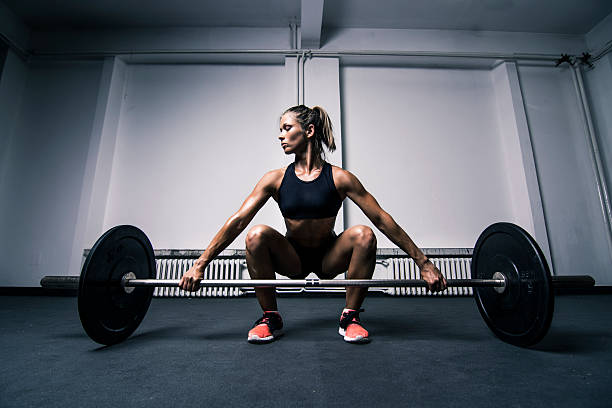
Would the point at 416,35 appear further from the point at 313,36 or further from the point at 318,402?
the point at 318,402

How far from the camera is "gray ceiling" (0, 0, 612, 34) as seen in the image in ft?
10.8

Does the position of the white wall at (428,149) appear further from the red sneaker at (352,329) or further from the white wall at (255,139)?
the red sneaker at (352,329)

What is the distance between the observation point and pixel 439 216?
128 inches

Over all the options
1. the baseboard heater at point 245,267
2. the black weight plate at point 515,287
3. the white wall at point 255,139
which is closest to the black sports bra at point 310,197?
the black weight plate at point 515,287

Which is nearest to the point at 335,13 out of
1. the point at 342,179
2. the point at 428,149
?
the point at 428,149

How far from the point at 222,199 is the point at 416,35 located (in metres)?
3.00

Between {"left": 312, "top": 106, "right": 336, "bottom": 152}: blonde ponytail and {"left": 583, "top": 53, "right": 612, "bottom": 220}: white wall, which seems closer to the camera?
{"left": 312, "top": 106, "right": 336, "bottom": 152}: blonde ponytail

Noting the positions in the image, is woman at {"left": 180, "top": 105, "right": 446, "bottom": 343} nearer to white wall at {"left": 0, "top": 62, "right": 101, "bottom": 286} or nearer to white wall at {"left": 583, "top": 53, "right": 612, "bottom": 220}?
white wall at {"left": 0, "top": 62, "right": 101, "bottom": 286}

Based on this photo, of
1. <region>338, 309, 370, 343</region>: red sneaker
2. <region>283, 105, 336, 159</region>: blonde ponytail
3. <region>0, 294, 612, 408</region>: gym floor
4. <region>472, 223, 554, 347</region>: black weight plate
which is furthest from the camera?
<region>283, 105, 336, 159</region>: blonde ponytail

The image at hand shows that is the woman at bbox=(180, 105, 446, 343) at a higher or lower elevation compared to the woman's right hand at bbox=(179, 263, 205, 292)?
higher

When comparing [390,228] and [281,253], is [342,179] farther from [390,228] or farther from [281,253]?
[281,253]

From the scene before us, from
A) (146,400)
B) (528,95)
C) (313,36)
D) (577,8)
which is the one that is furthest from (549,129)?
(146,400)

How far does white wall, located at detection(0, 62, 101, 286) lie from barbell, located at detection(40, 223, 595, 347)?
2315 mm

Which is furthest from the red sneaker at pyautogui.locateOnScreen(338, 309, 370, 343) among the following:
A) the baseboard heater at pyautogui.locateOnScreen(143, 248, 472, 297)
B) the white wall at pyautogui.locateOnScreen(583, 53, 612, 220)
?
the white wall at pyautogui.locateOnScreen(583, 53, 612, 220)
